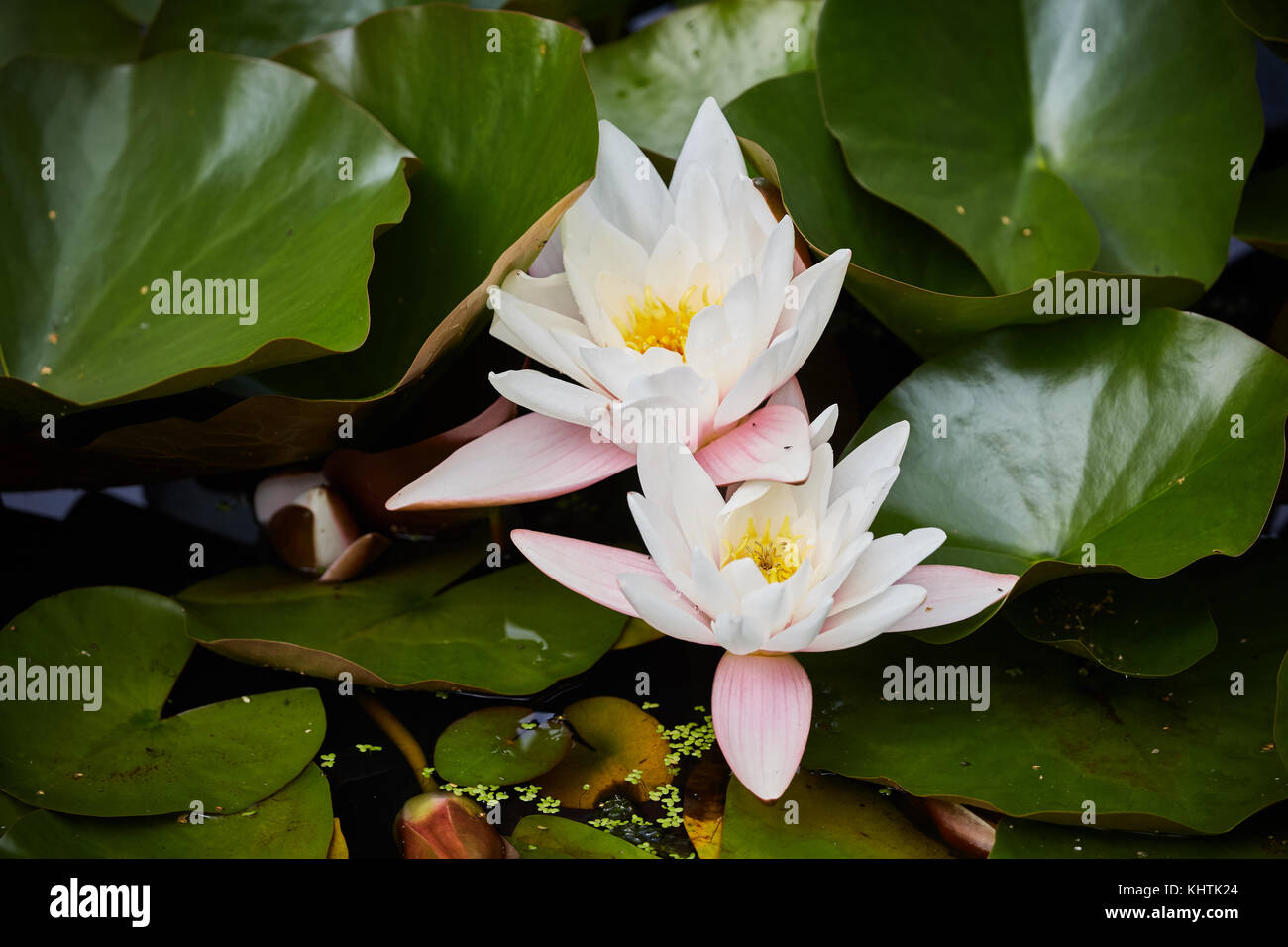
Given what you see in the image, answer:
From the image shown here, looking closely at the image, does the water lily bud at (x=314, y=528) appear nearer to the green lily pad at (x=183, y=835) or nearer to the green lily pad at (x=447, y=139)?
the green lily pad at (x=447, y=139)

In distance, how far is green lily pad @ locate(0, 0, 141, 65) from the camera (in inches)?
70.7

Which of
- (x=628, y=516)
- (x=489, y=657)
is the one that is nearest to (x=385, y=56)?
(x=628, y=516)

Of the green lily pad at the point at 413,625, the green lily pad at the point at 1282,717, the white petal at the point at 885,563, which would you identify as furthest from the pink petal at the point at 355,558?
the green lily pad at the point at 1282,717

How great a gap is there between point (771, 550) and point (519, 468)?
11.5 inches

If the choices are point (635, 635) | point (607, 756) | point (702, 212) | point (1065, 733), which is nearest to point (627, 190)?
point (702, 212)

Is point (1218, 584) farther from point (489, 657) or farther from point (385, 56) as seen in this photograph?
point (385, 56)

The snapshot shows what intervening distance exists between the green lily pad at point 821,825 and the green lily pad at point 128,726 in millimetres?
460

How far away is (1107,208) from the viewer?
1.39m

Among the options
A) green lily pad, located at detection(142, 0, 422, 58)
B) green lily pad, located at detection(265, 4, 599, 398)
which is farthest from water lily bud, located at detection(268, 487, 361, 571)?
green lily pad, located at detection(142, 0, 422, 58)

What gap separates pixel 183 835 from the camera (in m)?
1.02

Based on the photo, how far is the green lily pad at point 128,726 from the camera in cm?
105
